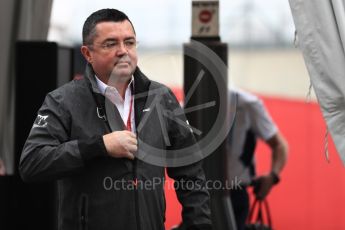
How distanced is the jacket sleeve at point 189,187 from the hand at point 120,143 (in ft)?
1.10

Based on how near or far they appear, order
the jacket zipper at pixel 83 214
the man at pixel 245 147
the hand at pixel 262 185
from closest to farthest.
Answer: the jacket zipper at pixel 83 214, the man at pixel 245 147, the hand at pixel 262 185

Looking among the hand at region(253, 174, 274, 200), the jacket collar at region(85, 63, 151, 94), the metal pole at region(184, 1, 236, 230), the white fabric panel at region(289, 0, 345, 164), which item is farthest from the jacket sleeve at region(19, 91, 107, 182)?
the hand at region(253, 174, 274, 200)

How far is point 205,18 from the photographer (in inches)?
191

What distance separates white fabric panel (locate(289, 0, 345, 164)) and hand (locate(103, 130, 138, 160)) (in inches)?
36.2

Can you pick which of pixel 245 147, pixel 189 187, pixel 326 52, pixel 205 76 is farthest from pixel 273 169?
pixel 326 52

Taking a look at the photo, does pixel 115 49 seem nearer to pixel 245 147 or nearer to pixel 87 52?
pixel 87 52

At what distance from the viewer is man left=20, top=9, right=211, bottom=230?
11.3 ft

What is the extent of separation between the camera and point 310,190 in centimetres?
1076

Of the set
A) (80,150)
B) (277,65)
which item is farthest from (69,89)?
(277,65)

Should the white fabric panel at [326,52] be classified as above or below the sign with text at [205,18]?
below

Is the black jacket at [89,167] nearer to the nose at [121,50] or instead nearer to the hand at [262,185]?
the nose at [121,50]

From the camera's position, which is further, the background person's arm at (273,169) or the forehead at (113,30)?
the background person's arm at (273,169)

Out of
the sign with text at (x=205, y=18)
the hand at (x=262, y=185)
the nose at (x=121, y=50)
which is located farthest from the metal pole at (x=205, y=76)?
the hand at (x=262, y=185)

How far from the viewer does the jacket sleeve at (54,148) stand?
3420 mm
